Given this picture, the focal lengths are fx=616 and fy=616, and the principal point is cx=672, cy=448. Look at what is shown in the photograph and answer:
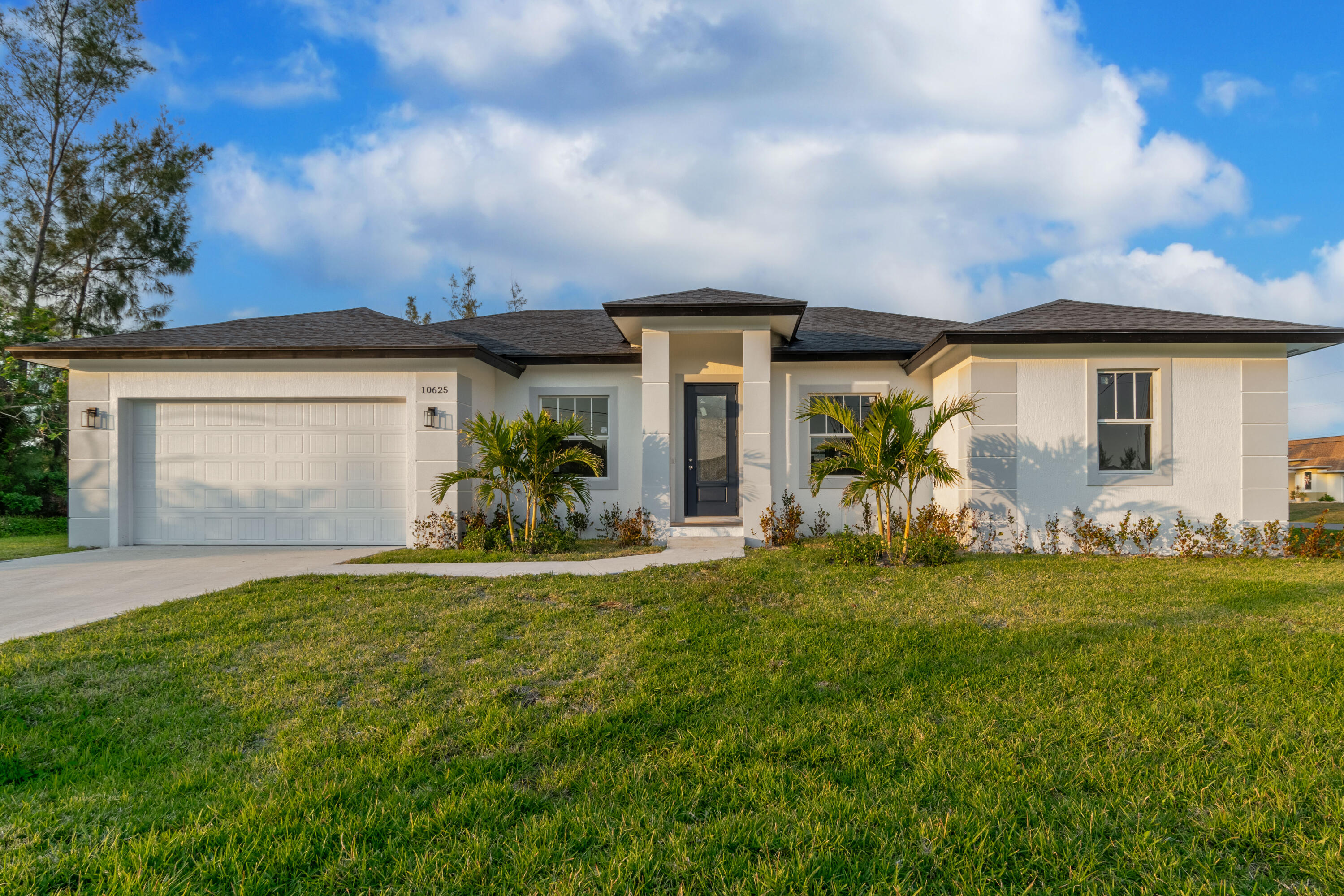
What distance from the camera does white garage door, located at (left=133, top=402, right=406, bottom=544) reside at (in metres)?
10.1

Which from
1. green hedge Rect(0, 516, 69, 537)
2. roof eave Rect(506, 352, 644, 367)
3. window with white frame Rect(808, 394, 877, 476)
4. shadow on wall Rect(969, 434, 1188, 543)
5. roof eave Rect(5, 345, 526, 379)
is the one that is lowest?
green hedge Rect(0, 516, 69, 537)

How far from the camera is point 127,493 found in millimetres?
10102

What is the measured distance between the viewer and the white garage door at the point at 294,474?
10141 mm

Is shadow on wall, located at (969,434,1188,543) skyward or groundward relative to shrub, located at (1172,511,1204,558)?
skyward

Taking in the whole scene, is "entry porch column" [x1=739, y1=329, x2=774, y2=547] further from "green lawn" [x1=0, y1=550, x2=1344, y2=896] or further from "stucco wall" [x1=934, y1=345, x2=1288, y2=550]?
"green lawn" [x1=0, y1=550, x2=1344, y2=896]

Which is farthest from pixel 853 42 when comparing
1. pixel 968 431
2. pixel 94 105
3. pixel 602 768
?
pixel 94 105

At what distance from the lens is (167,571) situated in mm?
7746

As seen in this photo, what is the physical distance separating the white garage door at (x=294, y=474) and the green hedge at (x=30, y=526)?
5.04m

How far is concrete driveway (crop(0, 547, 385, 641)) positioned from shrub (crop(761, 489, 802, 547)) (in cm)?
608

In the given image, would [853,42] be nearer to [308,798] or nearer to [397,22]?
[397,22]

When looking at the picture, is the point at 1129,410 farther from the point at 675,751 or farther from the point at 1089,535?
the point at 675,751

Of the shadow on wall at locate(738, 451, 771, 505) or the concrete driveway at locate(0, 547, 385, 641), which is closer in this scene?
the concrete driveway at locate(0, 547, 385, 641)

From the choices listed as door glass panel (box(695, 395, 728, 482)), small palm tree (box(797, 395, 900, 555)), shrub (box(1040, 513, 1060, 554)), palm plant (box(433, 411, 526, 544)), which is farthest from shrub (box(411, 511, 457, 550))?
shrub (box(1040, 513, 1060, 554))

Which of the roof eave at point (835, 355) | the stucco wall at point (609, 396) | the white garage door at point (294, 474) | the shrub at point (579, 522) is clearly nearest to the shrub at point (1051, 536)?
the roof eave at point (835, 355)
